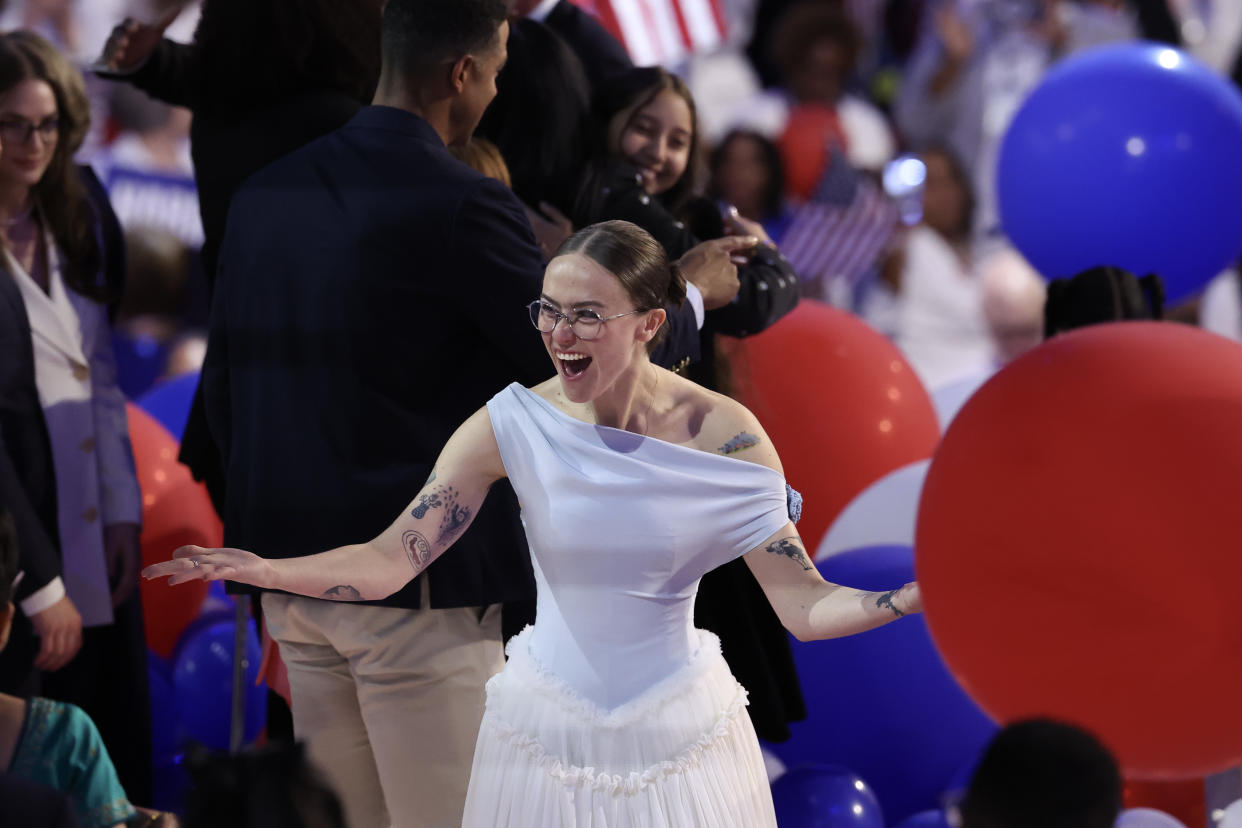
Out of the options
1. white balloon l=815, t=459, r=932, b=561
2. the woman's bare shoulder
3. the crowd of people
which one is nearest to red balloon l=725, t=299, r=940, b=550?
white balloon l=815, t=459, r=932, b=561

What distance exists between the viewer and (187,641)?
186 inches

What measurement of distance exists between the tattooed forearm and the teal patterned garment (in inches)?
28.4

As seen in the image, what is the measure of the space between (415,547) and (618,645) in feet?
1.15

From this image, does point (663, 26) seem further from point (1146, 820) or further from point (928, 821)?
point (1146, 820)

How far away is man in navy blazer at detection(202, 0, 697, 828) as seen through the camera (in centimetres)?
264

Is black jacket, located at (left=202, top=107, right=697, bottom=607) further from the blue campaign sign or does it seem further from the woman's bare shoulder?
the blue campaign sign

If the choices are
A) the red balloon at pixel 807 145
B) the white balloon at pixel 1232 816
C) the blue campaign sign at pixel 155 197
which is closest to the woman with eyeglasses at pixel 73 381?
the white balloon at pixel 1232 816

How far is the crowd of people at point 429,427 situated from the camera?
2.40 meters

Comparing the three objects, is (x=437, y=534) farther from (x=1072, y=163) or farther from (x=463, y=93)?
(x=1072, y=163)

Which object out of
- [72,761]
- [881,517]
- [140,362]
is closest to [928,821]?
[881,517]

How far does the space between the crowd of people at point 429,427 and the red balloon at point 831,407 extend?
0.99 m

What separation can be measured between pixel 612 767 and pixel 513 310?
0.76 m

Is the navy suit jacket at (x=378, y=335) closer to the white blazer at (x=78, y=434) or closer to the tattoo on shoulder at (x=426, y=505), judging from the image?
the tattoo on shoulder at (x=426, y=505)

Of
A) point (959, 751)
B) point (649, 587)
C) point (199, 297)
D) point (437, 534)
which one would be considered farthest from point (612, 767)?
point (199, 297)
